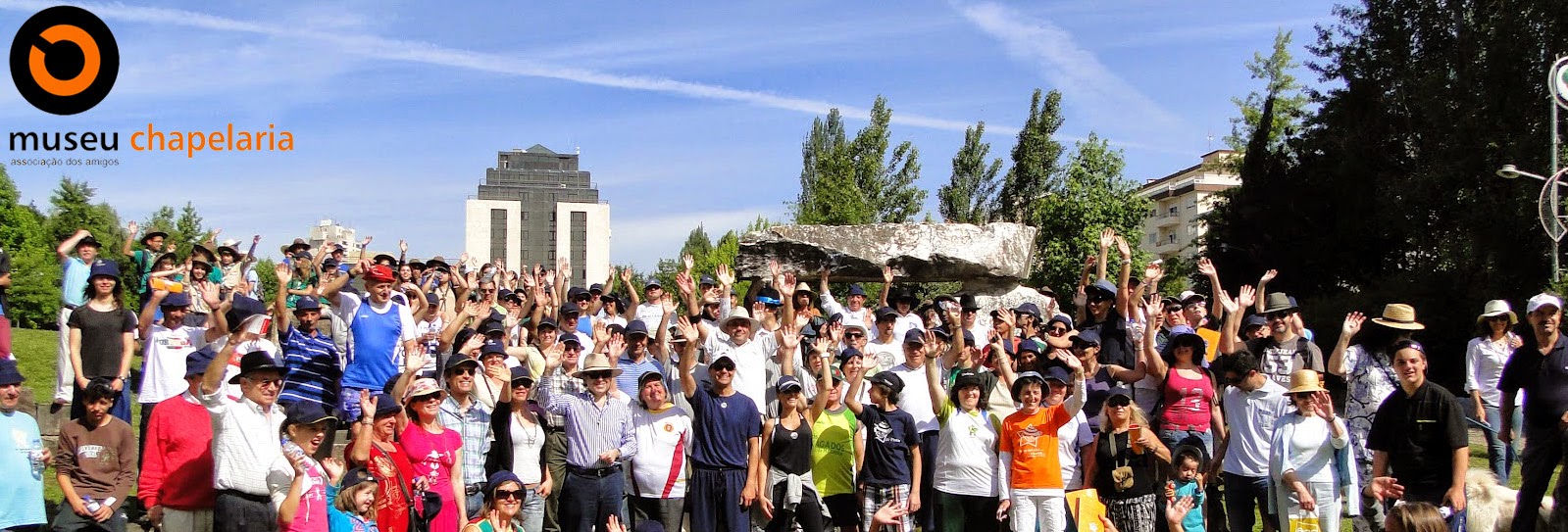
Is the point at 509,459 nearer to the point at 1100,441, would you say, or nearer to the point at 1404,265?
the point at 1100,441

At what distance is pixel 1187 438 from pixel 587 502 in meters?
3.80

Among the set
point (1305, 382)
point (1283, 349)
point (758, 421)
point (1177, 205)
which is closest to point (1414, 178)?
point (1283, 349)

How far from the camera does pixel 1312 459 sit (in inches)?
276

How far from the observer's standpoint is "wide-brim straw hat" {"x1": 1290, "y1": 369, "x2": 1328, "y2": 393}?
7.02 meters

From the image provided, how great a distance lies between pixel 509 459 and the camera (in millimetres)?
7453

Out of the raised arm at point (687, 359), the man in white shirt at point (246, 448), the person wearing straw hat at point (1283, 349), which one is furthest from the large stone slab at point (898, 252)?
the man in white shirt at point (246, 448)

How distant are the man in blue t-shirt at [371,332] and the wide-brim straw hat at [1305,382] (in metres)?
5.94

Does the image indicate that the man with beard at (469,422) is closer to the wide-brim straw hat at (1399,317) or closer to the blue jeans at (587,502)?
the blue jeans at (587,502)

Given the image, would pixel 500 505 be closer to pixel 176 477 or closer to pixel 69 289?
pixel 176 477

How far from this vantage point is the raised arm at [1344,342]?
25.0ft

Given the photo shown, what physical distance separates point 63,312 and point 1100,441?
7852 millimetres

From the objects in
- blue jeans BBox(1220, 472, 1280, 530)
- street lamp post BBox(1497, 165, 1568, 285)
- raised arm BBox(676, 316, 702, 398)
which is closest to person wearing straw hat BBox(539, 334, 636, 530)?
raised arm BBox(676, 316, 702, 398)

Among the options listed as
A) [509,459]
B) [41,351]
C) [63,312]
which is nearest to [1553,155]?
[509,459]

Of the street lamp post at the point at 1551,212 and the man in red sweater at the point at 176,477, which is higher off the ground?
the street lamp post at the point at 1551,212
